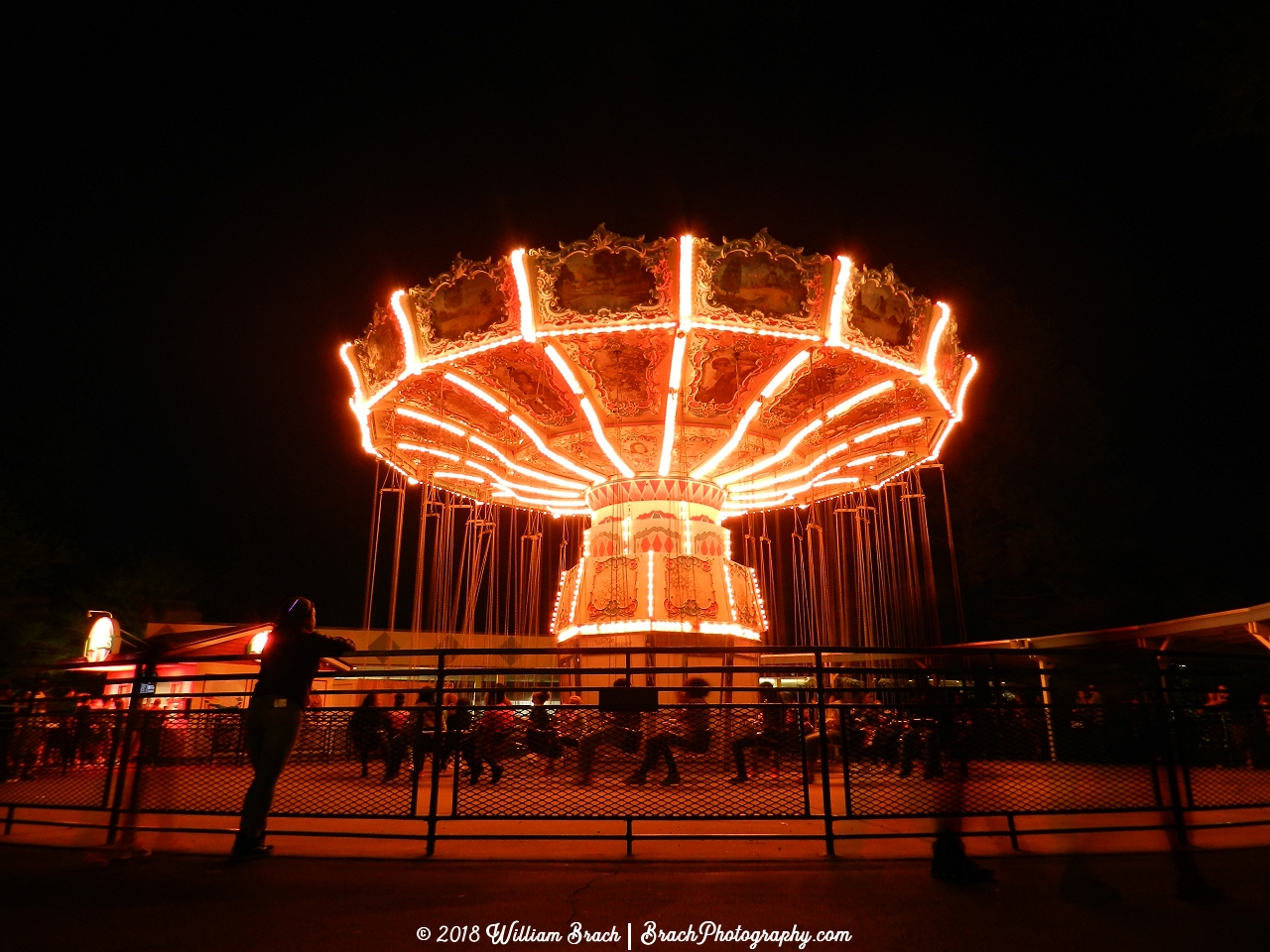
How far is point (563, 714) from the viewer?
480cm

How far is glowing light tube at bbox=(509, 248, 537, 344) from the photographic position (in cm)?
926

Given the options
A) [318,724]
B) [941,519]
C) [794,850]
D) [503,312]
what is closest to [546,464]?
[503,312]

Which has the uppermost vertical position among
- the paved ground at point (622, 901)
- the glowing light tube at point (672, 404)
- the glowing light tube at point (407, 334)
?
the glowing light tube at point (407, 334)

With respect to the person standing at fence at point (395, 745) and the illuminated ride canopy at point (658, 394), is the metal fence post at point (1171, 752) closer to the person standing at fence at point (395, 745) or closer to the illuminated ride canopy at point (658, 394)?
the person standing at fence at point (395, 745)

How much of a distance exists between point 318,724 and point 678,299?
6220mm

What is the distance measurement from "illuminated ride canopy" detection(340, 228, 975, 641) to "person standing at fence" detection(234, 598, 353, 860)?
19.0 ft

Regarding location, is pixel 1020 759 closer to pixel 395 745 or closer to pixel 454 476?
pixel 395 745

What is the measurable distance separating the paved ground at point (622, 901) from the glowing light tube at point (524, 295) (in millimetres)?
6591

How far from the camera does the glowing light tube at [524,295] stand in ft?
30.4

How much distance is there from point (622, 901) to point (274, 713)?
2.20 metres

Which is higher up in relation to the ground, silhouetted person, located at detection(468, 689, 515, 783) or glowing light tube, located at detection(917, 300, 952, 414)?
glowing light tube, located at detection(917, 300, 952, 414)

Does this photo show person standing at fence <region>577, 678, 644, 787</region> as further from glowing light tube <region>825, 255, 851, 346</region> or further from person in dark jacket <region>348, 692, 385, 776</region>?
glowing light tube <region>825, 255, 851, 346</region>

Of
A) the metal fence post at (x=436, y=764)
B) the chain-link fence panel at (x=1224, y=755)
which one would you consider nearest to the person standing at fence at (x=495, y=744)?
the metal fence post at (x=436, y=764)

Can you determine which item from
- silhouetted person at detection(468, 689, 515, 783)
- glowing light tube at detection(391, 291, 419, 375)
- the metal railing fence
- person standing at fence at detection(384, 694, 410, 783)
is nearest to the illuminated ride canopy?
glowing light tube at detection(391, 291, 419, 375)
